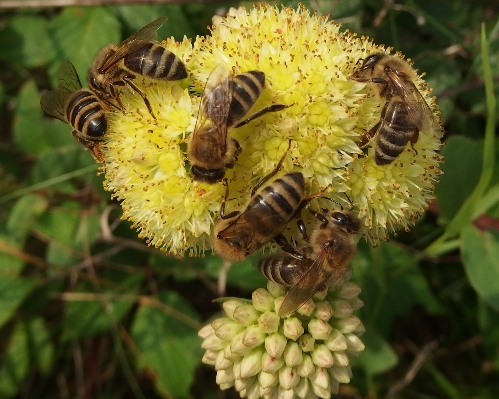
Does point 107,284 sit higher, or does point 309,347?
point 309,347

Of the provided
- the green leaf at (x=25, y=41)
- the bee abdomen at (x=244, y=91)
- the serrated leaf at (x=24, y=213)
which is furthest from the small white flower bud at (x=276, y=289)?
the green leaf at (x=25, y=41)

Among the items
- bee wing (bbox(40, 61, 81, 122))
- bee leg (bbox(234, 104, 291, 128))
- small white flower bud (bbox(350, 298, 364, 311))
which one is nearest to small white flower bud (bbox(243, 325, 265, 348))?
small white flower bud (bbox(350, 298, 364, 311))

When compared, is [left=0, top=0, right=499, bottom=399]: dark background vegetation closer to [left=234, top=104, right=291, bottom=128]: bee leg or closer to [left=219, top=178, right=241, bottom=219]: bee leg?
[left=219, top=178, right=241, bottom=219]: bee leg

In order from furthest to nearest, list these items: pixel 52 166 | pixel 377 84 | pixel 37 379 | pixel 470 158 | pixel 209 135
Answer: pixel 37 379 → pixel 52 166 → pixel 470 158 → pixel 377 84 → pixel 209 135

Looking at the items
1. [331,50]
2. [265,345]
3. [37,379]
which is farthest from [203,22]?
[37,379]

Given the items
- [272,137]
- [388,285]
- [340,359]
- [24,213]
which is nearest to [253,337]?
[340,359]

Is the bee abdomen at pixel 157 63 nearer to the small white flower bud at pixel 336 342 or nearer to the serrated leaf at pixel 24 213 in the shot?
the small white flower bud at pixel 336 342

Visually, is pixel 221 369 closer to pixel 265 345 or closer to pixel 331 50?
pixel 265 345
